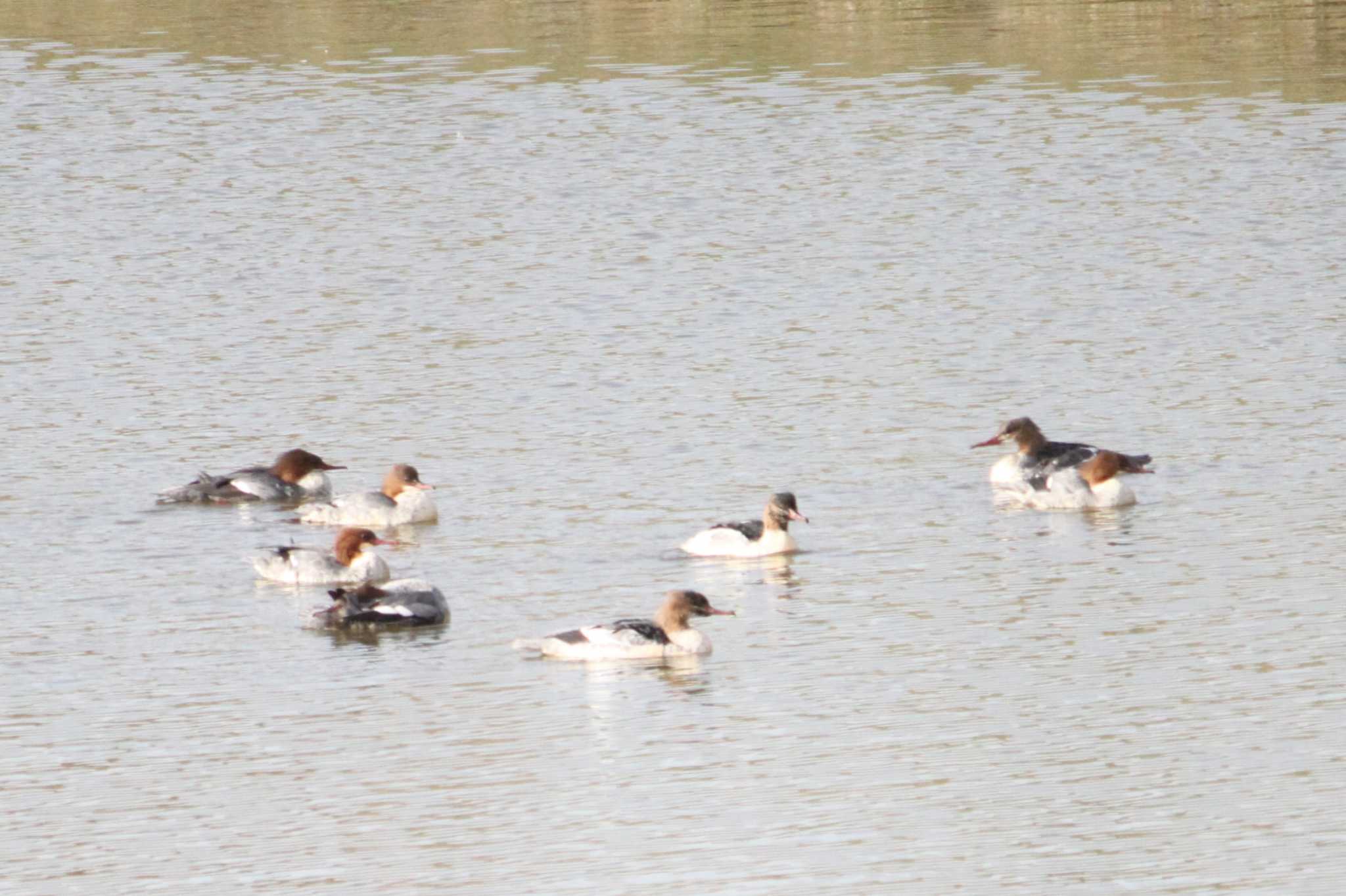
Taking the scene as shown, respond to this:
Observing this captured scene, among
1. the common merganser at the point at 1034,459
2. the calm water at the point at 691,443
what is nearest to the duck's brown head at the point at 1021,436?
the common merganser at the point at 1034,459

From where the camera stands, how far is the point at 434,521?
19172 mm

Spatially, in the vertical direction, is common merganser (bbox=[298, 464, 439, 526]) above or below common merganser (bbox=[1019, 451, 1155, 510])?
above

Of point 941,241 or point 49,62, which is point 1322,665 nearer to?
point 941,241

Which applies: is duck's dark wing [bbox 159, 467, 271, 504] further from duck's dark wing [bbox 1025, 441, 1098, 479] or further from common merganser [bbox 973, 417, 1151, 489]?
duck's dark wing [bbox 1025, 441, 1098, 479]

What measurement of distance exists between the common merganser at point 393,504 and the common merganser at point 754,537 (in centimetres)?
215

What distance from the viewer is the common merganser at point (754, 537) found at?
17.8 meters

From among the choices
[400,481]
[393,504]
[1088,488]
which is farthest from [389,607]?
[1088,488]

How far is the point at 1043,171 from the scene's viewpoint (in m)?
33.5

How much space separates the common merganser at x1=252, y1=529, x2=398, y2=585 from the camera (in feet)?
57.8

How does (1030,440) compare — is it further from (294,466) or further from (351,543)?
(294,466)

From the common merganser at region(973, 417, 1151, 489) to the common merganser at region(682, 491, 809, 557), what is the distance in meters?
2.24

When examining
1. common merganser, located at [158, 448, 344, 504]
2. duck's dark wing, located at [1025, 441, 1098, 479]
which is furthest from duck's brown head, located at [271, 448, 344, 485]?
duck's dark wing, located at [1025, 441, 1098, 479]

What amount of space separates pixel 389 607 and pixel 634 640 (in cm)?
171

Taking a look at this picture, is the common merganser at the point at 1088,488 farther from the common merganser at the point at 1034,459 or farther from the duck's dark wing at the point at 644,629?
the duck's dark wing at the point at 644,629
